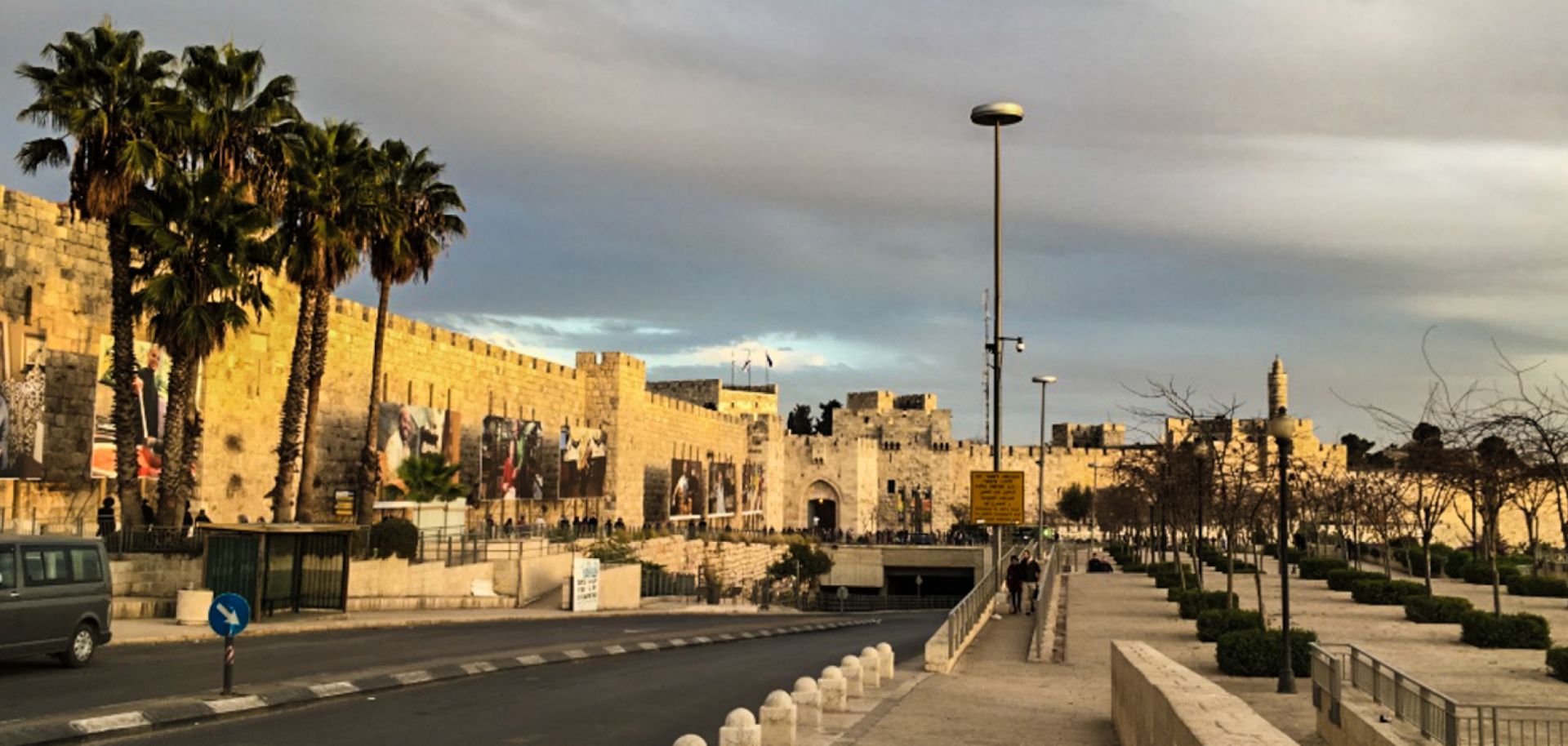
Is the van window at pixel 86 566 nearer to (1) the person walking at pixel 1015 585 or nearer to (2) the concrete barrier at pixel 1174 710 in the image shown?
(2) the concrete barrier at pixel 1174 710

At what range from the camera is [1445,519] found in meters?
125

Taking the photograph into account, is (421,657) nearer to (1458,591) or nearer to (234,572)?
(234,572)

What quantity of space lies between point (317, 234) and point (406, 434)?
14285 mm

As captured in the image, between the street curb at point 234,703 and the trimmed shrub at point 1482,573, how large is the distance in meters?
33.5

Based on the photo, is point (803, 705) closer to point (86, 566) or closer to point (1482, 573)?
point (86, 566)

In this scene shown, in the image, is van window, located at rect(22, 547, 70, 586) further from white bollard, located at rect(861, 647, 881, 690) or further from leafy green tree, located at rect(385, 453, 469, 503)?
leafy green tree, located at rect(385, 453, 469, 503)

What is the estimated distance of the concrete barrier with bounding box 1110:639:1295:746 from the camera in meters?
7.68

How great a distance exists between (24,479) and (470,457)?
932 inches

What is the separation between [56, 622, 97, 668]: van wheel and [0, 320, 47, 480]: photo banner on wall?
14.4m

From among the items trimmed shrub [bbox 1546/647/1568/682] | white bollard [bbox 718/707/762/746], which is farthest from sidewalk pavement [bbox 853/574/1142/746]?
trimmed shrub [bbox 1546/647/1568/682]

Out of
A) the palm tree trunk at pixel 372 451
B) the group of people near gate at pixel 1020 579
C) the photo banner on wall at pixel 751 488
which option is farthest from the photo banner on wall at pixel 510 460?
the photo banner on wall at pixel 751 488

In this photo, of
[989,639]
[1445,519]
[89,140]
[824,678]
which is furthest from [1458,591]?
[1445,519]

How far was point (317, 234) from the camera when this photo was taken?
107 ft

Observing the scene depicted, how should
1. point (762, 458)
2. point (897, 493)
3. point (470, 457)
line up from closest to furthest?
1. point (470, 457)
2. point (762, 458)
3. point (897, 493)
